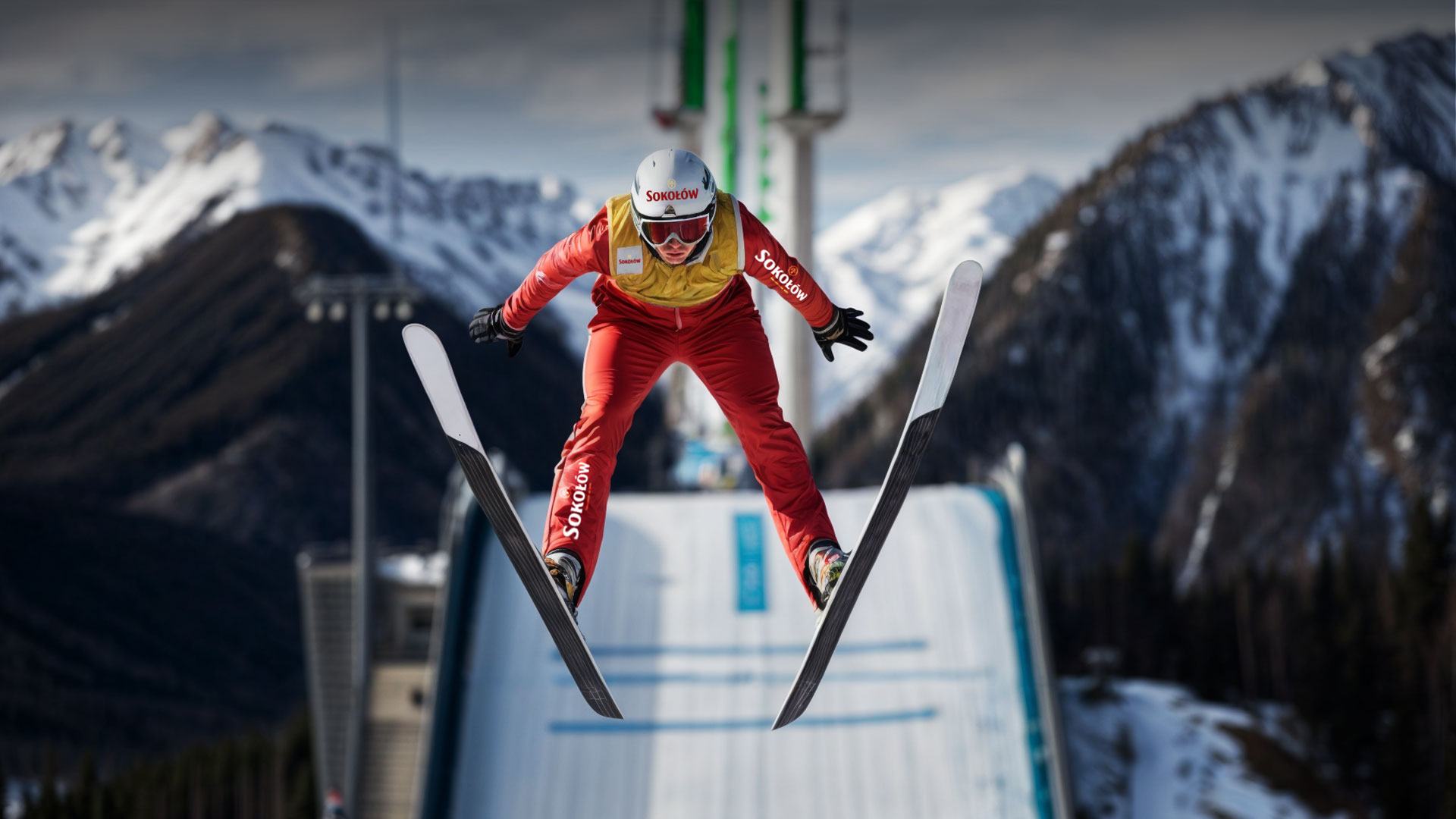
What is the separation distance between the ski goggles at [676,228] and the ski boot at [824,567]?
5.06 feet

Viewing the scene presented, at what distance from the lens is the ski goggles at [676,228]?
5887mm

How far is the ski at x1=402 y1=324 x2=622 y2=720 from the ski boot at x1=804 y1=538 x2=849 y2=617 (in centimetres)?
105

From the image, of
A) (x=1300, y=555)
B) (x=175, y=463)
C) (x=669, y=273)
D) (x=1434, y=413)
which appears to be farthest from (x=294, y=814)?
(x=1434, y=413)

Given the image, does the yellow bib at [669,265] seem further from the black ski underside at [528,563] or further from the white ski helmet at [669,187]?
the black ski underside at [528,563]

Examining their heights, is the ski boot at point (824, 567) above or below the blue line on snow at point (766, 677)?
above

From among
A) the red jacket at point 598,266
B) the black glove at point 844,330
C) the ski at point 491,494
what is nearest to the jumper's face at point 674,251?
the red jacket at point 598,266

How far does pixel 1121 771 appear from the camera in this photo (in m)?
34.7

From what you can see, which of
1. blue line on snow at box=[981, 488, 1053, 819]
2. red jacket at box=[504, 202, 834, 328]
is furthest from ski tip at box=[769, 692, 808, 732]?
blue line on snow at box=[981, 488, 1053, 819]

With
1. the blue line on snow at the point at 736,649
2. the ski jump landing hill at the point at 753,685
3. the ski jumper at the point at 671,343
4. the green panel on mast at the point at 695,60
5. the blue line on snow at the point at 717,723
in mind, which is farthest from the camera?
the green panel on mast at the point at 695,60

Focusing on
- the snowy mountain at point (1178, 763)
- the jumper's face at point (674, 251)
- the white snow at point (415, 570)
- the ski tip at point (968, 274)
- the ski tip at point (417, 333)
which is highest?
the jumper's face at point (674, 251)

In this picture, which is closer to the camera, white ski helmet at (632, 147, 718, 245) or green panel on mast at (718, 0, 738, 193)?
white ski helmet at (632, 147, 718, 245)

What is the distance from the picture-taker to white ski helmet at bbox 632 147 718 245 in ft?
19.1

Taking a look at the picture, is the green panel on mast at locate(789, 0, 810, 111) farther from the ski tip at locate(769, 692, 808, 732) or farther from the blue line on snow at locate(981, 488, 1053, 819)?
the ski tip at locate(769, 692, 808, 732)

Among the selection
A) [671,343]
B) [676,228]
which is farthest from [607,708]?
[676,228]
